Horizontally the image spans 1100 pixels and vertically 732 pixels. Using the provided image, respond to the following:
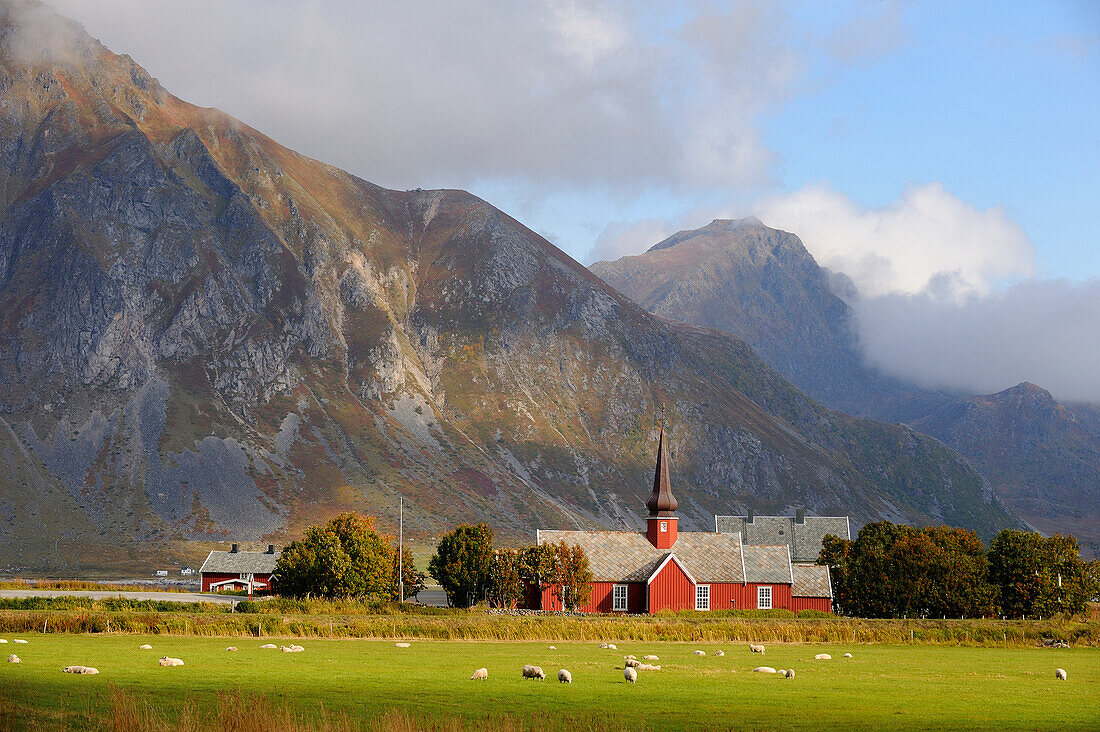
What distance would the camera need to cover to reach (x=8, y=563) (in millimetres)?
181500

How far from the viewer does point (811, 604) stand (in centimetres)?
9244

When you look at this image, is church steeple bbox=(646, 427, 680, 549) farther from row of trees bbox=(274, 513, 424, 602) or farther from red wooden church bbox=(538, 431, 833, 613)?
row of trees bbox=(274, 513, 424, 602)

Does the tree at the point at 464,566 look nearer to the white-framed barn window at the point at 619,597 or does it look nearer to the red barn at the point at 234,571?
the white-framed barn window at the point at 619,597

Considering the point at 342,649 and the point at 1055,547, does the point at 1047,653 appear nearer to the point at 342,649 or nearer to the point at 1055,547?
the point at 1055,547

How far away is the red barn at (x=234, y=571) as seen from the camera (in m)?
119

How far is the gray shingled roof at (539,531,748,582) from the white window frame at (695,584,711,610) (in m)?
0.62

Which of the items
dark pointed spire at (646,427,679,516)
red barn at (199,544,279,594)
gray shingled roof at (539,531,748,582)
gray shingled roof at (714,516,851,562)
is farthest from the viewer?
red barn at (199,544,279,594)

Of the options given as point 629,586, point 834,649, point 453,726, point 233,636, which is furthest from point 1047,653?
Answer: point 453,726

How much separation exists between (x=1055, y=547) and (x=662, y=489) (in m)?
30.8

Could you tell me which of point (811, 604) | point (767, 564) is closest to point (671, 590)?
point (767, 564)

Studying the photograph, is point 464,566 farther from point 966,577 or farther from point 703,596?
point 966,577

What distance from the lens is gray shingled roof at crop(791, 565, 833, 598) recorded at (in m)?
92.6

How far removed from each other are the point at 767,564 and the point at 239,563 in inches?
2351

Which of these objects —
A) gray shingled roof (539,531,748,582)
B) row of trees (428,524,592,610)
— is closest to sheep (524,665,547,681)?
row of trees (428,524,592,610)
